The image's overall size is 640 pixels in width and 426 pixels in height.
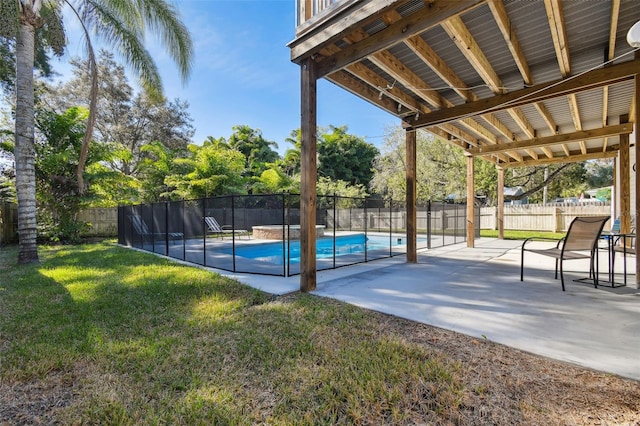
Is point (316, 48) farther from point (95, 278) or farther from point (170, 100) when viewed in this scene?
point (170, 100)

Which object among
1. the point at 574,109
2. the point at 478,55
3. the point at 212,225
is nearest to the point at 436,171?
the point at 574,109

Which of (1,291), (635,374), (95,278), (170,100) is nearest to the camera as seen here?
(635,374)

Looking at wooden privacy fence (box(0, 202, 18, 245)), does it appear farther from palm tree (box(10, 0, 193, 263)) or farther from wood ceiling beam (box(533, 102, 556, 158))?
wood ceiling beam (box(533, 102, 556, 158))

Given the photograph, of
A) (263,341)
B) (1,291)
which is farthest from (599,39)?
(1,291)

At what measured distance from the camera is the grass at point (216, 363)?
1.63 meters

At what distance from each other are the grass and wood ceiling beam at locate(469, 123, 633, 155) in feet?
22.5

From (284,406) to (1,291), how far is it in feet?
15.6

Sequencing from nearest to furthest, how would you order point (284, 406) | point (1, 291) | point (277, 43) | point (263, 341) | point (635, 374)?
point (284, 406)
point (635, 374)
point (263, 341)
point (1, 291)
point (277, 43)

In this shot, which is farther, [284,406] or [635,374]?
[635,374]

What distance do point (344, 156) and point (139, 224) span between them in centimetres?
1752

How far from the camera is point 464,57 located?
4.18m

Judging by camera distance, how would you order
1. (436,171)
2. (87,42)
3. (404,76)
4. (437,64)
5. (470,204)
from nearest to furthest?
1. (437,64)
2. (404,76)
3. (87,42)
4. (470,204)
5. (436,171)

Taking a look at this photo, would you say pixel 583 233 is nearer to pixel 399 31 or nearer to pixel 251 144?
pixel 399 31

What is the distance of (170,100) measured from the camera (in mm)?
18016
